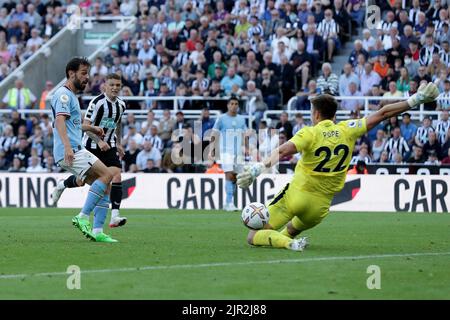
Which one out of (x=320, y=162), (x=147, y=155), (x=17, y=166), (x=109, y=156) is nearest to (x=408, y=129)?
(x=147, y=155)

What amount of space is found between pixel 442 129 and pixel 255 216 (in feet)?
43.0

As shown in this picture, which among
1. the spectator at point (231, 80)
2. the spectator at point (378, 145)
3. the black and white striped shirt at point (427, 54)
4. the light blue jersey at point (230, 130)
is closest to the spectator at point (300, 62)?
the spectator at point (231, 80)

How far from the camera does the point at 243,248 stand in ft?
40.2

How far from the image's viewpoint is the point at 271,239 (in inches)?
468

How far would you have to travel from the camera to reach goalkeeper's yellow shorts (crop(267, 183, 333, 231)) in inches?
466

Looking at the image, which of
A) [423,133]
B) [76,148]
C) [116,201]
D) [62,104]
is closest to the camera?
[62,104]

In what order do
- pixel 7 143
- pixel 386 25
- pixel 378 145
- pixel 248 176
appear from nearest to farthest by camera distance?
1. pixel 248 176
2. pixel 378 145
3. pixel 386 25
4. pixel 7 143

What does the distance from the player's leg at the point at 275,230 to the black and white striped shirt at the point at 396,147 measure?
494 inches

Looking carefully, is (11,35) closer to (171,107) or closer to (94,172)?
(171,107)

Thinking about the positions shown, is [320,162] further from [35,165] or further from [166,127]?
[35,165]

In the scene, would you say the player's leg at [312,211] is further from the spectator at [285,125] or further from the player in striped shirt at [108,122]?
the spectator at [285,125]

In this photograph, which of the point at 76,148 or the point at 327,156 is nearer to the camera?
the point at 327,156

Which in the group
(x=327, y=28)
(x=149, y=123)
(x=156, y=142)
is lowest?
(x=156, y=142)

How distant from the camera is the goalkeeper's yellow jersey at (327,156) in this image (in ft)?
38.2
